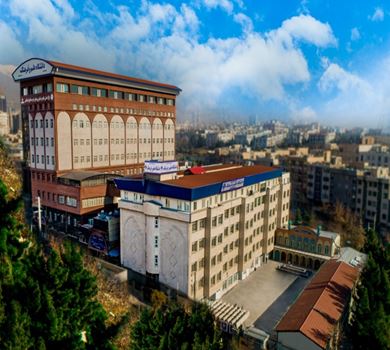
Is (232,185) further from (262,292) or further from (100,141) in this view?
(100,141)

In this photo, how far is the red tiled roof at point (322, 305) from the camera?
16125mm

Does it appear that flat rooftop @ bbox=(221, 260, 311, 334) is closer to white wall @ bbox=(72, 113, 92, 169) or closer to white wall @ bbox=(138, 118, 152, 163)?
white wall @ bbox=(72, 113, 92, 169)

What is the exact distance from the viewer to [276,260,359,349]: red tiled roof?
16.1m

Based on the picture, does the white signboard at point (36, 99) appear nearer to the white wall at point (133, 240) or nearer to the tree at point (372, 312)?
the white wall at point (133, 240)

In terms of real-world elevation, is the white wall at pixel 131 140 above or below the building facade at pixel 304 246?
above

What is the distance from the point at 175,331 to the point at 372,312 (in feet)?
31.7

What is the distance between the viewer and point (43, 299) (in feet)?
33.3

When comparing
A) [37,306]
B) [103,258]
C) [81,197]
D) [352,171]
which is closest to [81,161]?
[81,197]

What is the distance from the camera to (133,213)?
22250 millimetres

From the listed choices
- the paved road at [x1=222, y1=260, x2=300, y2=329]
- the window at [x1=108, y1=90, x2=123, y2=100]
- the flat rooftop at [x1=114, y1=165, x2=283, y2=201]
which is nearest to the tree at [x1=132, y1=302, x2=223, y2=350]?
the flat rooftop at [x1=114, y1=165, x2=283, y2=201]

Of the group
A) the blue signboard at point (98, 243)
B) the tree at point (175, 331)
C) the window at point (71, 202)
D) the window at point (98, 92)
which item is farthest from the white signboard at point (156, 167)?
the window at point (98, 92)

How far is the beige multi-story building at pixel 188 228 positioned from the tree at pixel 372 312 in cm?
863

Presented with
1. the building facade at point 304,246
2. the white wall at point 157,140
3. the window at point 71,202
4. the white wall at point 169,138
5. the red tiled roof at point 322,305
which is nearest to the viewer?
the red tiled roof at point 322,305

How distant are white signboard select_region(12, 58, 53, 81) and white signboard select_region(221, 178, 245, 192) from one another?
Result: 2013 centimetres
